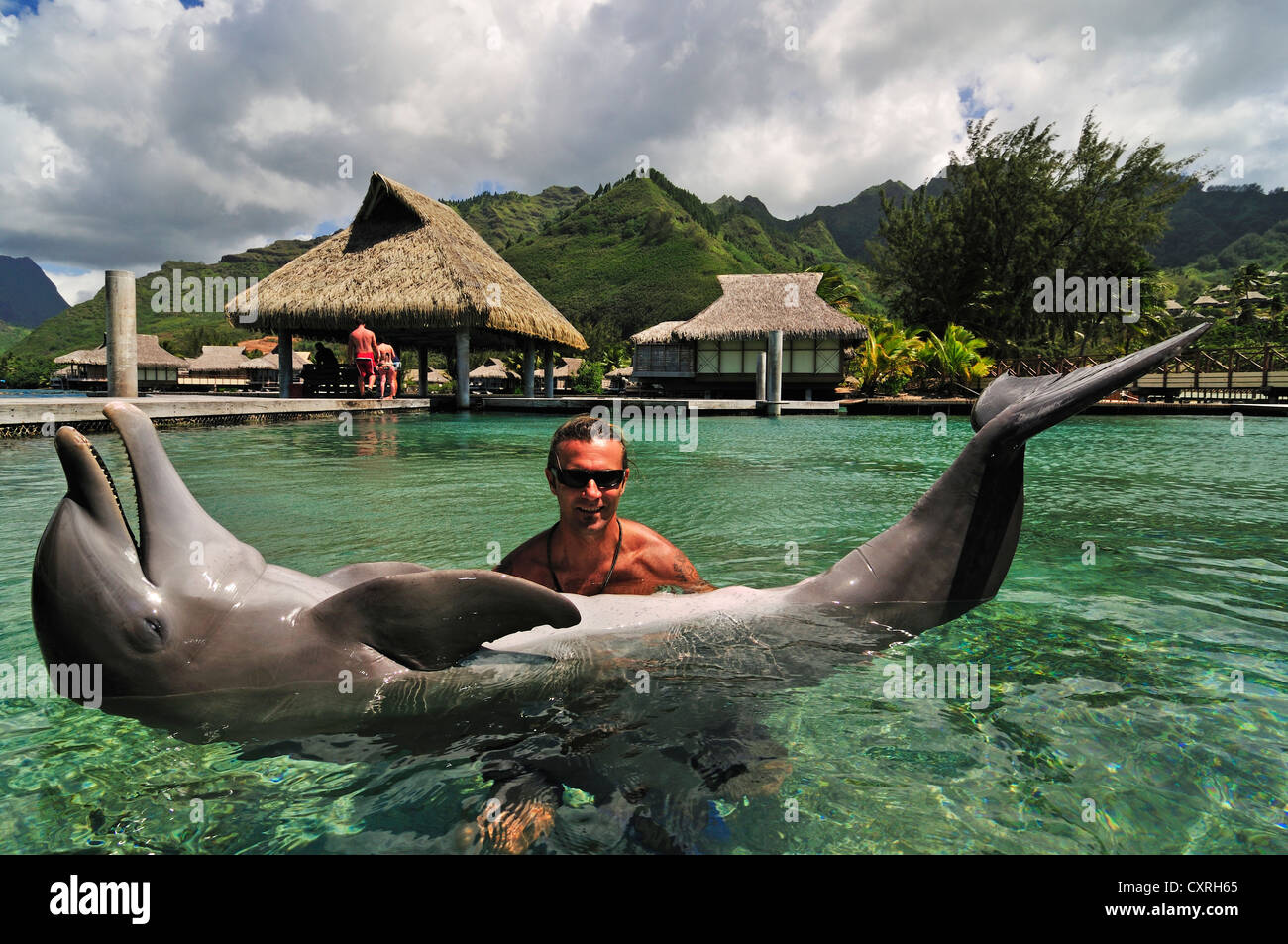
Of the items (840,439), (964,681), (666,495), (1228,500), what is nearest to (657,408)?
(840,439)

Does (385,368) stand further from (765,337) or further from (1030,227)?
(1030,227)

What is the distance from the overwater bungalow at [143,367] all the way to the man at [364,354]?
1162 inches

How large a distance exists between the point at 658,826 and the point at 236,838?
94cm

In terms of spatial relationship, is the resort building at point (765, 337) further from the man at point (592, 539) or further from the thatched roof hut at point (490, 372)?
the thatched roof hut at point (490, 372)

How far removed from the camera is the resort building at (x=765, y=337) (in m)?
25.7

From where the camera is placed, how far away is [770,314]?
26.5 meters

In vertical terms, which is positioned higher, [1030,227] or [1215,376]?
[1030,227]

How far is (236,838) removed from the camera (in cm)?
160

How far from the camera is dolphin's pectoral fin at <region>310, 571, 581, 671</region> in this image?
5.69ft

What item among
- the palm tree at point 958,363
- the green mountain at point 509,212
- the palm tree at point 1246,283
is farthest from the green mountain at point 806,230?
the palm tree at point 958,363

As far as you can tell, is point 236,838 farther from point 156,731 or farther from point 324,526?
point 324,526

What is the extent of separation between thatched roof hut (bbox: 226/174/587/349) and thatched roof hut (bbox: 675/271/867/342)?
730cm

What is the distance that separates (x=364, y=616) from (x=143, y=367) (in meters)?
50.0

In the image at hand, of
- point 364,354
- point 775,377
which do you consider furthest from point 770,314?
point 364,354
